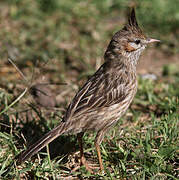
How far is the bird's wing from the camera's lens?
15.2 ft

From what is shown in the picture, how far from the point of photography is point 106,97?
472 centimetres

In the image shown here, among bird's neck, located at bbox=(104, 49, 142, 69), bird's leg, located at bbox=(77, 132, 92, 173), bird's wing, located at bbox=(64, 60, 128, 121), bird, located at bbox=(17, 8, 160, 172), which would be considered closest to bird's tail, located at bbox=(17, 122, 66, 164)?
bird, located at bbox=(17, 8, 160, 172)

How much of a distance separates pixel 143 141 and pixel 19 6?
5572mm

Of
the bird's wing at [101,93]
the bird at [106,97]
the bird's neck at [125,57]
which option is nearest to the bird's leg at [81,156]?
the bird at [106,97]

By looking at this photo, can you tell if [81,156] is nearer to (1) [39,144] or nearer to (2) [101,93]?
(1) [39,144]

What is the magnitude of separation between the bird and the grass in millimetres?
225

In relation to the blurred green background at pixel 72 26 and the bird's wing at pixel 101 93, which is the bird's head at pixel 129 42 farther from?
the blurred green background at pixel 72 26

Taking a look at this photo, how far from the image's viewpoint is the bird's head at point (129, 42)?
5.15 m

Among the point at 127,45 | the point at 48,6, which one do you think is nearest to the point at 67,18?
the point at 48,6

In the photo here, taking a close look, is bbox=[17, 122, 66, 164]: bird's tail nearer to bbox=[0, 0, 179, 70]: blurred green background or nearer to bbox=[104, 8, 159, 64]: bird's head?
bbox=[104, 8, 159, 64]: bird's head

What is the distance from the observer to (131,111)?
239 inches

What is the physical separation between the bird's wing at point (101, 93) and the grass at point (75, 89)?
0.61 m

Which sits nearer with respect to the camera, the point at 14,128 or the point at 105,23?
the point at 14,128

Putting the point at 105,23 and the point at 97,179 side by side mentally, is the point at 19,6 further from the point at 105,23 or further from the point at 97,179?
the point at 97,179
